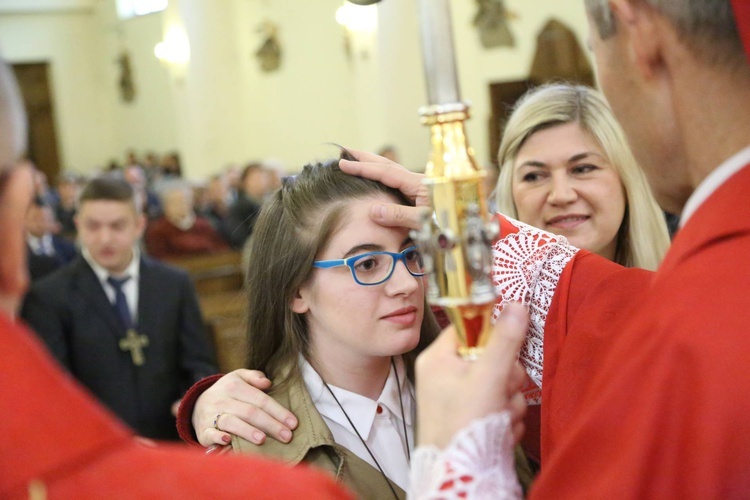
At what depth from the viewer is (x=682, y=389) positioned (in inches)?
40.6

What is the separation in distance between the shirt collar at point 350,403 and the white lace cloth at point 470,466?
90 centimetres

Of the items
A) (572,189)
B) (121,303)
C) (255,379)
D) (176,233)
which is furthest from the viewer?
(176,233)

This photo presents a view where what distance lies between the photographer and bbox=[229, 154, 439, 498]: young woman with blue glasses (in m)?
1.99

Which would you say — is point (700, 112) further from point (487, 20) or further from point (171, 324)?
point (487, 20)

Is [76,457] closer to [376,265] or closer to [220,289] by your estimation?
[376,265]

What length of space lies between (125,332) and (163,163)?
1381 cm

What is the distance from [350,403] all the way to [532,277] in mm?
524

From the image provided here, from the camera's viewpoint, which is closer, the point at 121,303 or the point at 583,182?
the point at 583,182

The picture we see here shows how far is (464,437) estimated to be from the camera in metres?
1.13

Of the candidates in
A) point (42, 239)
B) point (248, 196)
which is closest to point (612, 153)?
point (42, 239)

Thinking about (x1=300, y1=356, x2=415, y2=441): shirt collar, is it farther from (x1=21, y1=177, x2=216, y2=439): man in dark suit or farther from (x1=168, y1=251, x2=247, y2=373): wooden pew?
(x1=168, y1=251, x2=247, y2=373): wooden pew

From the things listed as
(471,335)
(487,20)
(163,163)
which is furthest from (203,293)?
(163,163)

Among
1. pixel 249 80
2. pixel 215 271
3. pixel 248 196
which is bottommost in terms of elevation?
pixel 215 271

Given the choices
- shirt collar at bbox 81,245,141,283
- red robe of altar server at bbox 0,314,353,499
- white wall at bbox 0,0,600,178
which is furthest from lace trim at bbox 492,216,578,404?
white wall at bbox 0,0,600,178
